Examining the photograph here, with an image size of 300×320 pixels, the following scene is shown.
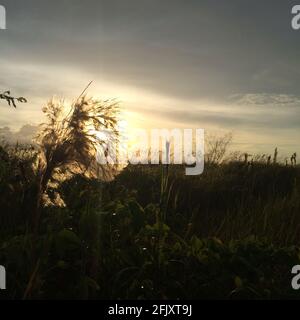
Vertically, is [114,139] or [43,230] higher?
[114,139]

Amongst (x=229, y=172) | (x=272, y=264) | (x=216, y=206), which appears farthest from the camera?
(x=229, y=172)

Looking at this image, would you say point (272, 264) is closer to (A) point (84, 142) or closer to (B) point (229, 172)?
(A) point (84, 142)

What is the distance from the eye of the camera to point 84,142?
337 cm

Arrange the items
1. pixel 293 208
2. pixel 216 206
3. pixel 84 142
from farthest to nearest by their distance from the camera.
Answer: pixel 216 206
pixel 293 208
pixel 84 142

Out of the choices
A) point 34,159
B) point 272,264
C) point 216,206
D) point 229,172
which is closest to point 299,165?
point 229,172

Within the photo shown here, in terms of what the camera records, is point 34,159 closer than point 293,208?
Yes

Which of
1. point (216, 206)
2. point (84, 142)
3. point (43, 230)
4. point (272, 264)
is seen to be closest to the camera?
point (84, 142)

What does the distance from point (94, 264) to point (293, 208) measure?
365 centimetres

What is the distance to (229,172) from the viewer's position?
9.48m

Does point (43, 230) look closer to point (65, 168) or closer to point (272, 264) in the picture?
point (65, 168)

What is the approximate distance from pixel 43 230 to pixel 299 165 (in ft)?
25.5
